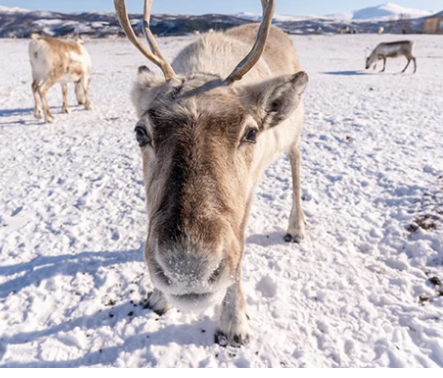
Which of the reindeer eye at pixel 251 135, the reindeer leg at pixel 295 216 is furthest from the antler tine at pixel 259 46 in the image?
the reindeer leg at pixel 295 216

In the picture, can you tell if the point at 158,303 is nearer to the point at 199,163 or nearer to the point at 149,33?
the point at 199,163

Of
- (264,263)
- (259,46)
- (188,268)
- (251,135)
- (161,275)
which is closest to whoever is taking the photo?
(188,268)

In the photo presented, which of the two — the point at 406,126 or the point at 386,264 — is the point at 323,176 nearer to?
the point at 386,264

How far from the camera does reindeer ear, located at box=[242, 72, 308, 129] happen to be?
2.31 metres

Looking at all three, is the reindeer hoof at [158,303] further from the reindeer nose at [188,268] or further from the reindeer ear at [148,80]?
the reindeer ear at [148,80]

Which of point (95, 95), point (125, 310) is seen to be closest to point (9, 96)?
point (95, 95)

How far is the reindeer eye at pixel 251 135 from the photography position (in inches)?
83.7

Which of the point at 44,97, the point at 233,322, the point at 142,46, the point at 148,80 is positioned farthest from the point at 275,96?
the point at 44,97

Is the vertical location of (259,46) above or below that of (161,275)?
above

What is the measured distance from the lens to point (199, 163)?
1.80 meters

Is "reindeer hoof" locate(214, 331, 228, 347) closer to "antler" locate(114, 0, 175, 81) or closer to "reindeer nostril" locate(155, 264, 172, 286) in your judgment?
"reindeer nostril" locate(155, 264, 172, 286)

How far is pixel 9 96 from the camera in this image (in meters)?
12.2

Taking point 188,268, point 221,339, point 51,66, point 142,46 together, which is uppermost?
point 142,46

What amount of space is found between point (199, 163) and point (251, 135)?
0.53 m
